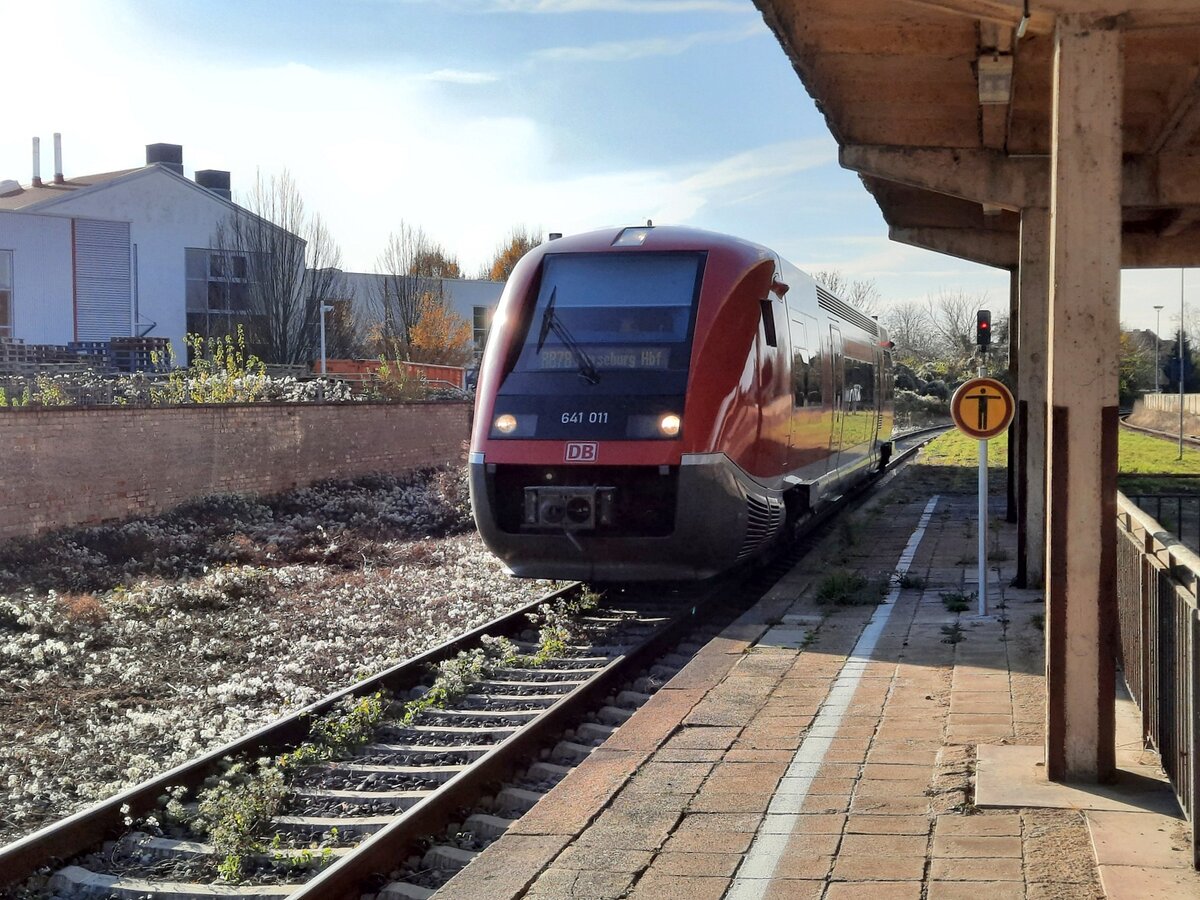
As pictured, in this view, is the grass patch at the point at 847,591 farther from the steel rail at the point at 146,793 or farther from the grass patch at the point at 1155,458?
the grass patch at the point at 1155,458

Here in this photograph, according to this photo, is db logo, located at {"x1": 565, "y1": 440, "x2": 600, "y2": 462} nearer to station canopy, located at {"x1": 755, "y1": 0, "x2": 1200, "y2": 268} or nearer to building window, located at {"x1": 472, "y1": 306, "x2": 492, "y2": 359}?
station canopy, located at {"x1": 755, "y1": 0, "x2": 1200, "y2": 268}

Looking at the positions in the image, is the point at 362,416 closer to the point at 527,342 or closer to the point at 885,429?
the point at 885,429

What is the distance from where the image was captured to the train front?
9.95 metres

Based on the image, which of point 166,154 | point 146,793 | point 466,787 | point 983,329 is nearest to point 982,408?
point 466,787

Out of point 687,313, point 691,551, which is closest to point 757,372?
point 687,313

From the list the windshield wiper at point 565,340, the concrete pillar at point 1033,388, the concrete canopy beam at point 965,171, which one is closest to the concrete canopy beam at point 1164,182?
the concrete pillar at point 1033,388

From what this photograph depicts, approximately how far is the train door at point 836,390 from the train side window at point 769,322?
4077 mm

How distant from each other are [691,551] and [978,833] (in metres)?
5.19

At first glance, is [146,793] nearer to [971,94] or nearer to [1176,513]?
[971,94]

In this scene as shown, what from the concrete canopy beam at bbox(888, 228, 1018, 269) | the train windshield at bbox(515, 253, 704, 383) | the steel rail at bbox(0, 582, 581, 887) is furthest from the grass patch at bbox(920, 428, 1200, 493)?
the steel rail at bbox(0, 582, 581, 887)

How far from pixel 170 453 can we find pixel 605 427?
960cm

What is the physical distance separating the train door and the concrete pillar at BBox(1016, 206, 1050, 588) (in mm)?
3058

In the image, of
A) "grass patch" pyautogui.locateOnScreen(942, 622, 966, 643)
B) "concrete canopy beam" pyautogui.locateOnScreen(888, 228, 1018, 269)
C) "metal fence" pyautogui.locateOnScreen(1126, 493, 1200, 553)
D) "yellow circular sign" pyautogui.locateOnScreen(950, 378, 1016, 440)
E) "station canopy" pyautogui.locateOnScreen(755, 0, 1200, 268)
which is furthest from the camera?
"concrete canopy beam" pyautogui.locateOnScreen(888, 228, 1018, 269)

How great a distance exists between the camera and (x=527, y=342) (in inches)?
425
